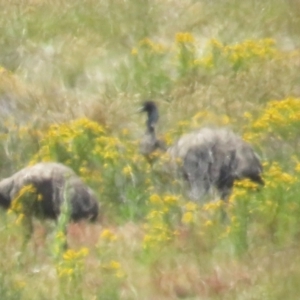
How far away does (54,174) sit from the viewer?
9.55 meters

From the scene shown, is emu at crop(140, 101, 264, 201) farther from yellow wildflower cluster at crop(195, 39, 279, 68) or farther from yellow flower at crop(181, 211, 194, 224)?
yellow wildflower cluster at crop(195, 39, 279, 68)

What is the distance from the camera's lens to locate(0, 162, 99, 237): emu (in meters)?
9.38

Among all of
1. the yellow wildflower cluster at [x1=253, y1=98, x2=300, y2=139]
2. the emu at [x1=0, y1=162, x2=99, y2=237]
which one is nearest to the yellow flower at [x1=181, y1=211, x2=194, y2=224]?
the emu at [x1=0, y1=162, x2=99, y2=237]

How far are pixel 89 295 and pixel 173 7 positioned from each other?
366 inches

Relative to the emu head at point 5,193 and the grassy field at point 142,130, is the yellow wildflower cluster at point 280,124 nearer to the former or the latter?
the grassy field at point 142,130

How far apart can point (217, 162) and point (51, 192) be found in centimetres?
146

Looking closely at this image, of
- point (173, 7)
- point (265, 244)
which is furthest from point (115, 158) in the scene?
point (173, 7)

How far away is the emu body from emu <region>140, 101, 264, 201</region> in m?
0.88

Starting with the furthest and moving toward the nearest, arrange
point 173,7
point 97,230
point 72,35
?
point 173,7
point 72,35
point 97,230

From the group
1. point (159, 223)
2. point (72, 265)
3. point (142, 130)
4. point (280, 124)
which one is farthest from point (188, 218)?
point (142, 130)

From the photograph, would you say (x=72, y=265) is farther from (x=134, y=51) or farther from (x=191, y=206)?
(x=134, y=51)

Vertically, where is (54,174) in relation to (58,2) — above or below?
below

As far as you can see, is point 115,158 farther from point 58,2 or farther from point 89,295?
point 58,2

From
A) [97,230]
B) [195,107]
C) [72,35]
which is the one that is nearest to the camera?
[97,230]
